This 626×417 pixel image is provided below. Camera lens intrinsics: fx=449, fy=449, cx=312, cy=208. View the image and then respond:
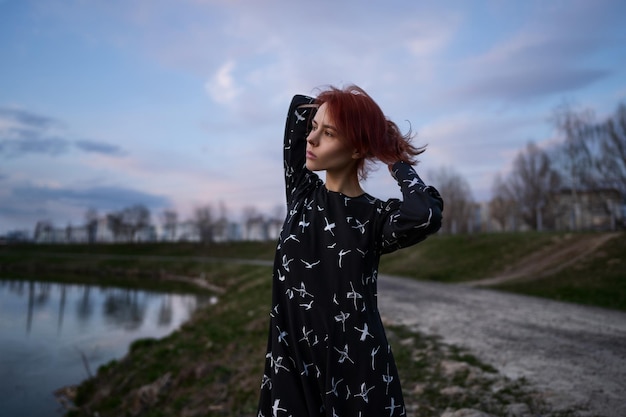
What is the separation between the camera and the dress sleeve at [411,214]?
72.1 inches

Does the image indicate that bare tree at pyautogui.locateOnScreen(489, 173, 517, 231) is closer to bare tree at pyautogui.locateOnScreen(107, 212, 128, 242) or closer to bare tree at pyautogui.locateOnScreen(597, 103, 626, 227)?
bare tree at pyautogui.locateOnScreen(597, 103, 626, 227)

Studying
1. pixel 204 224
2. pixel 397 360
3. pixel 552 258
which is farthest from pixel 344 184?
pixel 204 224

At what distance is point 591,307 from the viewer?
12.9 m

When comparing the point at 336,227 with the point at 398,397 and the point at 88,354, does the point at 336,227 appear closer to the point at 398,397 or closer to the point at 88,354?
the point at 398,397

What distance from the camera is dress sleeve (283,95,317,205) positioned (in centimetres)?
250

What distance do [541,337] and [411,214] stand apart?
323 inches

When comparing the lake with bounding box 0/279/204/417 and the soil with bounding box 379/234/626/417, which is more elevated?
the soil with bounding box 379/234/626/417

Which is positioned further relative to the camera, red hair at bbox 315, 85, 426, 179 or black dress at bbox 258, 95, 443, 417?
red hair at bbox 315, 85, 426, 179

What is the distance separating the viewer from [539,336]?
8.67 metres

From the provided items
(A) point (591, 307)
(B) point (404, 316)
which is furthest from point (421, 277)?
(B) point (404, 316)

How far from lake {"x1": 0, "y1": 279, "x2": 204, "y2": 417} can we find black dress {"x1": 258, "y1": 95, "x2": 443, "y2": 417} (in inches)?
404

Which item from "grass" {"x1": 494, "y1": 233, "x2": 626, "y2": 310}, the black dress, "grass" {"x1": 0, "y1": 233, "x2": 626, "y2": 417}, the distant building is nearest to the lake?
"grass" {"x1": 0, "y1": 233, "x2": 626, "y2": 417}

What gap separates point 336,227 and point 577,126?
41.2m

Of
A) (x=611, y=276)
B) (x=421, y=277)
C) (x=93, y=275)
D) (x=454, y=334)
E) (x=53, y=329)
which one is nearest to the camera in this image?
(x=454, y=334)
